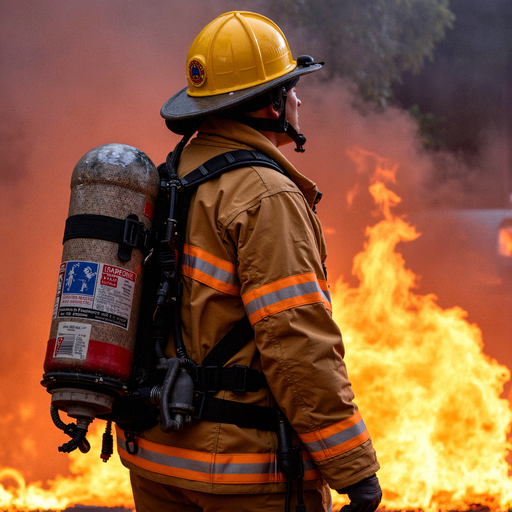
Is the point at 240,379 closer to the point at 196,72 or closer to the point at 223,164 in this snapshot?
the point at 223,164

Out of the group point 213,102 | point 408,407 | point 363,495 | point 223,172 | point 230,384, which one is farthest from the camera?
point 408,407

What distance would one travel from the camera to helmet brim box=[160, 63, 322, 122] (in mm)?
2176

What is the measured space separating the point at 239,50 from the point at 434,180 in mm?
4792

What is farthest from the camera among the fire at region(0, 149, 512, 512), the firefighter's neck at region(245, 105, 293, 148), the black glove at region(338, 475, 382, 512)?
the fire at region(0, 149, 512, 512)

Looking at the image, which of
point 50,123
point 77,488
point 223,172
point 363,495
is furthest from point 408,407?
point 50,123

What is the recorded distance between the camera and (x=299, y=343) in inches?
69.9

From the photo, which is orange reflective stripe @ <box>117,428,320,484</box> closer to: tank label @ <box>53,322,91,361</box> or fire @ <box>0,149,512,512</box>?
tank label @ <box>53,322,91,361</box>

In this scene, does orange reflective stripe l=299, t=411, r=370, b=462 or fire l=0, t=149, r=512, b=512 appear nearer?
orange reflective stripe l=299, t=411, r=370, b=462

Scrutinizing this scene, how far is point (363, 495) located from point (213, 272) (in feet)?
2.79

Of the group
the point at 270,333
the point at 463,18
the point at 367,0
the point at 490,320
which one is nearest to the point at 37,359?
the point at 270,333

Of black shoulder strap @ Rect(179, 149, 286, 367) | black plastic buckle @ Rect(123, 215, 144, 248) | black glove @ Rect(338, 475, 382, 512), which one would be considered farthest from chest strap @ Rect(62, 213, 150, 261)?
black glove @ Rect(338, 475, 382, 512)

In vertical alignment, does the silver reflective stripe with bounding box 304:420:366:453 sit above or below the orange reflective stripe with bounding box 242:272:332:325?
below

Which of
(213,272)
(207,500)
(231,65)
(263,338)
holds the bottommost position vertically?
(207,500)

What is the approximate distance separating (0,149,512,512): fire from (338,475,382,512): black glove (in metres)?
3.06
